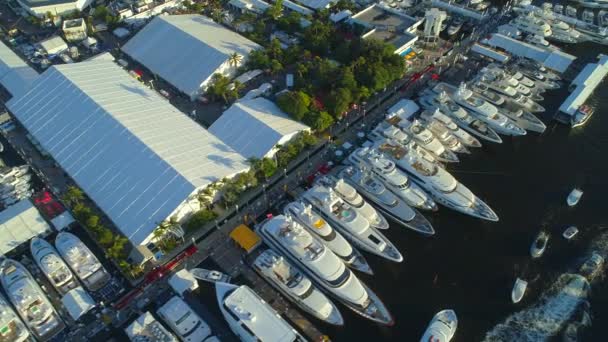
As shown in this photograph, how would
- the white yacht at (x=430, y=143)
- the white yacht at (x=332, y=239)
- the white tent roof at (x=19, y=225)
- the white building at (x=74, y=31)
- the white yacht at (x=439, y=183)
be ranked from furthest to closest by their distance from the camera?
the white building at (x=74, y=31) → the white yacht at (x=430, y=143) → the white yacht at (x=439, y=183) → the white tent roof at (x=19, y=225) → the white yacht at (x=332, y=239)

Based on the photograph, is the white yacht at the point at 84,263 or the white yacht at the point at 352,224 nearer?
the white yacht at the point at 84,263

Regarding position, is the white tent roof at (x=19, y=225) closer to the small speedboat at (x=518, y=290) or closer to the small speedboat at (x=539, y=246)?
the small speedboat at (x=518, y=290)

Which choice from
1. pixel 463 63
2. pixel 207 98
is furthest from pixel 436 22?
pixel 207 98

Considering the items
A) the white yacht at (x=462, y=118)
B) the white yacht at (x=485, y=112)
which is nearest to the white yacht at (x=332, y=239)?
the white yacht at (x=462, y=118)

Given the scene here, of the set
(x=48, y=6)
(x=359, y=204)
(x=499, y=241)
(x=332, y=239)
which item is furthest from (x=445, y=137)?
(x=48, y=6)

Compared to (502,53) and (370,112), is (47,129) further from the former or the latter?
(502,53)

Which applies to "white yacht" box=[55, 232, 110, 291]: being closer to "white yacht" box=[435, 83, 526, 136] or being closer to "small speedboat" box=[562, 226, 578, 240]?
"small speedboat" box=[562, 226, 578, 240]

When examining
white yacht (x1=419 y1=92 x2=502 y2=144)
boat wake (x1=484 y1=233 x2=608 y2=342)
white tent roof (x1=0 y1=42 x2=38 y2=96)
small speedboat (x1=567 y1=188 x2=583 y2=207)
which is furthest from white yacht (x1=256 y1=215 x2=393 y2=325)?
white tent roof (x1=0 y1=42 x2=38 y2=96)
